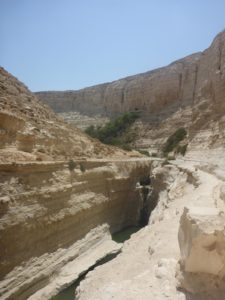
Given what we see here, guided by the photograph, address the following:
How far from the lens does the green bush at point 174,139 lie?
3622cm

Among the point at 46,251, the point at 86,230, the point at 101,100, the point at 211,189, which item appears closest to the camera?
the point at 211,189

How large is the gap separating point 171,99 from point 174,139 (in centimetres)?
1251

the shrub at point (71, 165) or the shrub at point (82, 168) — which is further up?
the shrub at point (71, 165)

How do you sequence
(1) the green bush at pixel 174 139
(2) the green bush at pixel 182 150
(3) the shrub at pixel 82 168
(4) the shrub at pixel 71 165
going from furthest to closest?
(1) the green bush at pixel 174 139, (2) the green bush at pixel 182 150, (3) the shrub at pixel 82 168, (4) the shrub at pixel 71 165

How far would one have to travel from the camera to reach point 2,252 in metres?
9.23

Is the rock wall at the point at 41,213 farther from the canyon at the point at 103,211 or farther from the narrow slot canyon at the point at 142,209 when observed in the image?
the narrow slot canyon at the point at 142,209

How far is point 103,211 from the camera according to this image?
54.6 ft

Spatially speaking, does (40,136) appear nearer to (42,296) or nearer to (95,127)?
(42,296)

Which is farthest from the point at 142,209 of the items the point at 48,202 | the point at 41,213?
the point at 41,213

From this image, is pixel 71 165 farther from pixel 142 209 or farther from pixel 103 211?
pixel 142 209

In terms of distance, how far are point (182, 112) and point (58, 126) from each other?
2730 cm

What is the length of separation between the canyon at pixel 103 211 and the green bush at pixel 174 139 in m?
7.78

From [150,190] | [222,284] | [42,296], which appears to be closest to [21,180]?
[42,296]

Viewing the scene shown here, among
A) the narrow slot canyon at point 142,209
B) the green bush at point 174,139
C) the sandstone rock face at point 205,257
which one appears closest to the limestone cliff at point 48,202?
the narrow slot canyon at point 142,209
